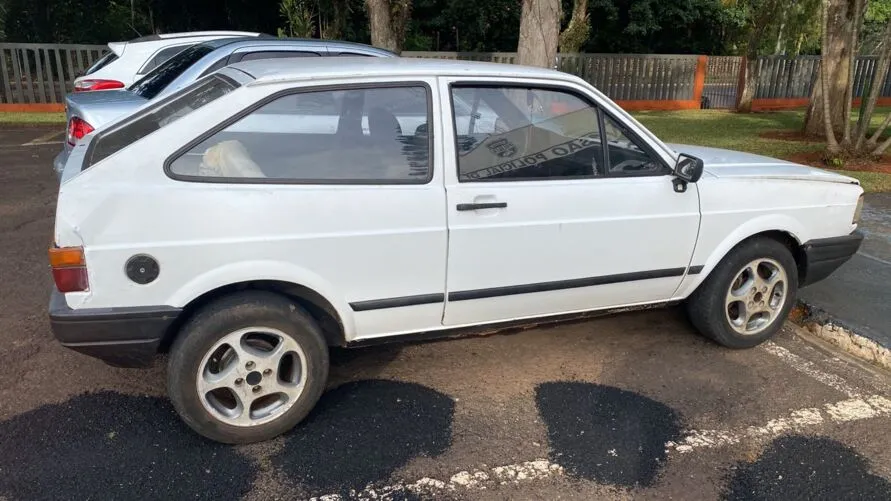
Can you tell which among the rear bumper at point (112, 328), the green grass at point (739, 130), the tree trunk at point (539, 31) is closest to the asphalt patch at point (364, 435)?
the rear bumper at point (112, 328)

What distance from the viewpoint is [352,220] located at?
317cm

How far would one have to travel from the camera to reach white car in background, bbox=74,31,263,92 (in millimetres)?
7969

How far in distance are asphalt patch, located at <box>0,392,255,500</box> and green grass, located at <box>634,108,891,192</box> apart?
840 cm

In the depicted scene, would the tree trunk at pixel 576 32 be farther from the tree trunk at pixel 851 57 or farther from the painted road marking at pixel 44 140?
the painted road marking at pixel 44 140

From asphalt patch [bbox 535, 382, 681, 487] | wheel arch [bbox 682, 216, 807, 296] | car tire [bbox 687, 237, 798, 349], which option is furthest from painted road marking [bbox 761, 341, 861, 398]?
asphalt patch [bbox 535, 382, 681, 487]

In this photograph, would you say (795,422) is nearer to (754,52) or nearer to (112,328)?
(112,328)

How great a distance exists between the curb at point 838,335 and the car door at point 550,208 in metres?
1.39

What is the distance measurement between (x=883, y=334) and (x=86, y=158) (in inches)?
188

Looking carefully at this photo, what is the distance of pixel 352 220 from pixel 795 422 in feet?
8.21

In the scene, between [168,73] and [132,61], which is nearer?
[168,73]

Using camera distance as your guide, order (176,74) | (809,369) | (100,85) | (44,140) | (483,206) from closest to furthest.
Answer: (483,206)
(809,369)
(176,74)
(100,85)
(44,140)

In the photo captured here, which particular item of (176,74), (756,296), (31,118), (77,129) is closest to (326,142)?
(756,296)

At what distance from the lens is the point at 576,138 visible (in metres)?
3.74

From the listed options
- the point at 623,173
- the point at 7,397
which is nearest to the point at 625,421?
the point at 623,173
